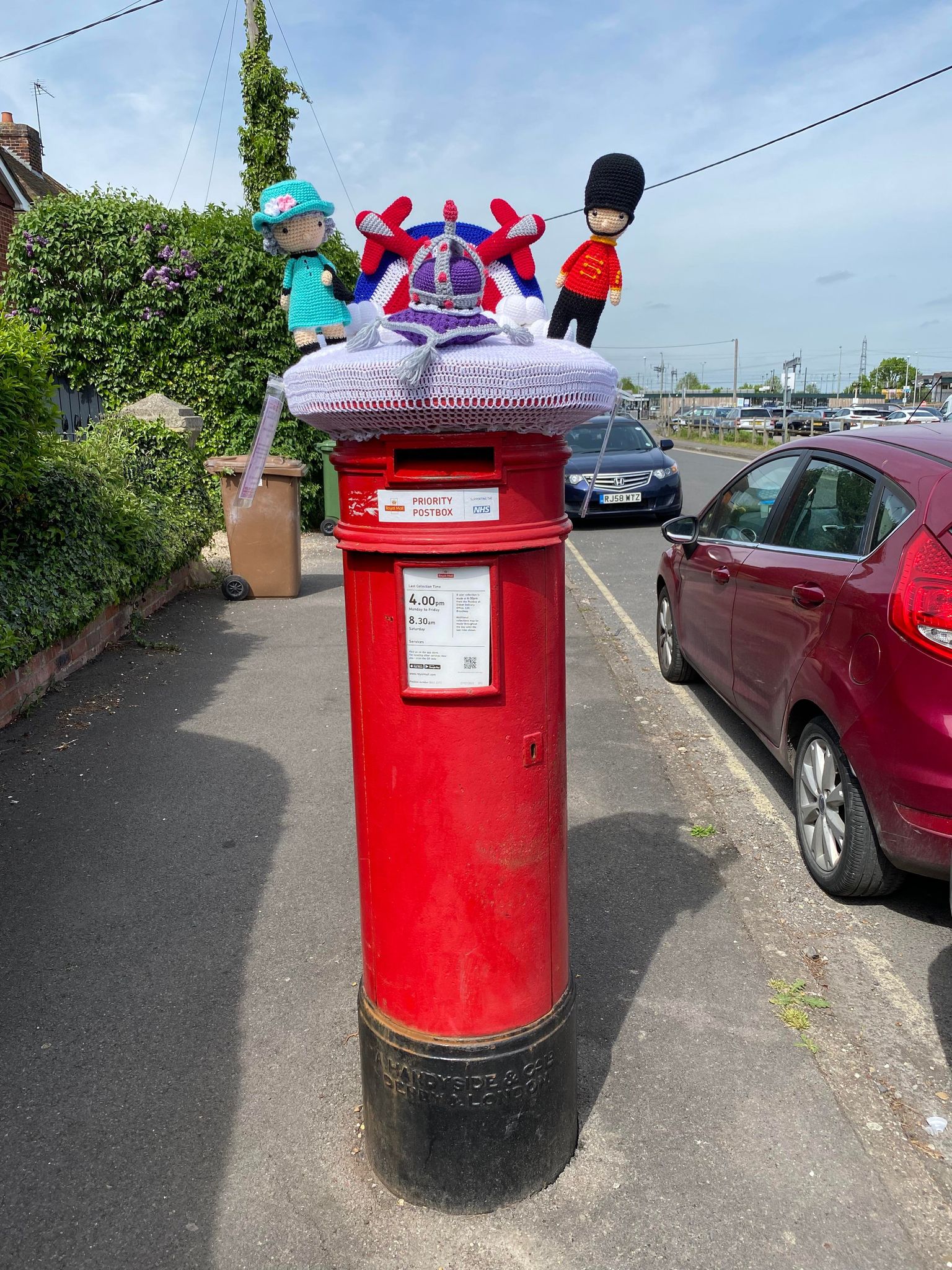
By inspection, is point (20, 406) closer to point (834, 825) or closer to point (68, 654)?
point (68, 654)

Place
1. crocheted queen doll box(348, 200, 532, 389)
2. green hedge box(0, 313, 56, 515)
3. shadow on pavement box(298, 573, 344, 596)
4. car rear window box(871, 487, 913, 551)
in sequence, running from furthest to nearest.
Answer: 1. shadow on pavement box(298, 573, 344, 596)
2. green hedge box(0, 313, 56, 515)
3. car rear window box(871, 487, 913, 551)
4. crocheted queen doll box(348, 200, 532, 389)

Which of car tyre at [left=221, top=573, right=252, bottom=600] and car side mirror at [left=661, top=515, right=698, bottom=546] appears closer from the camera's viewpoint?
car side mirror at [left=661, top=515, right=698, bottom=546]

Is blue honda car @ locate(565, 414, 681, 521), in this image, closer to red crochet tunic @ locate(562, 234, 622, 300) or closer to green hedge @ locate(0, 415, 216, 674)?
green hedge @ locate(0, 415, 216, 674)

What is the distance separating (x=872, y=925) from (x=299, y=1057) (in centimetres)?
209

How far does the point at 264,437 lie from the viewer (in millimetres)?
2457

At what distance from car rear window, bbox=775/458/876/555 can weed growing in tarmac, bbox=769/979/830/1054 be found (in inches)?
63.1

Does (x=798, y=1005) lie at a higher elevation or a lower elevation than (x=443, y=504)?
lower

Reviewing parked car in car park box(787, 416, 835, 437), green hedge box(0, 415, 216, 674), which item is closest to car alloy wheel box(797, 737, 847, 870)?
green hedge box(0, 415, 216, 674)

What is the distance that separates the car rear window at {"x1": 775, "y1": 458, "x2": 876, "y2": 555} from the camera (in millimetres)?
3811

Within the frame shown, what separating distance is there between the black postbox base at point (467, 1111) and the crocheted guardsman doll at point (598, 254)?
65.3 inches

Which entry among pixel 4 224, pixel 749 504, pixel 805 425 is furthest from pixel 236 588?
pixel 805 425

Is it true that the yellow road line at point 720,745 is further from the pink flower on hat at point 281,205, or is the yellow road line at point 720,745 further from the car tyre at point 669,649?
the pink flower on hat at point 281,205

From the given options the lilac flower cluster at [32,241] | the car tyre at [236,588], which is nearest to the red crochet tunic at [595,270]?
the car tyre at [236,588]

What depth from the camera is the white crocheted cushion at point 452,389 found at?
188 centimetres
